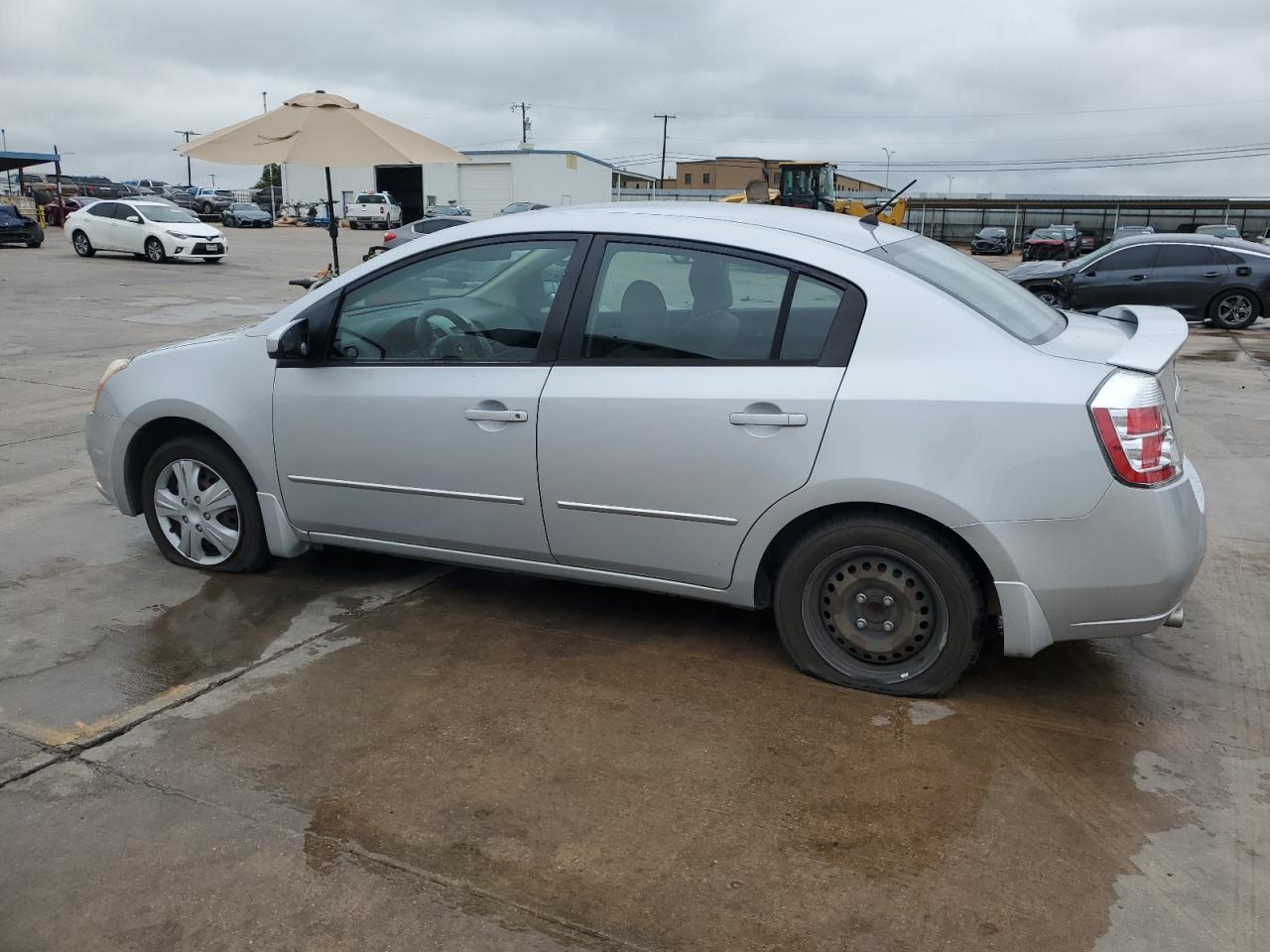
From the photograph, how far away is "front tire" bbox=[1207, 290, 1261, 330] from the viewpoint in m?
A: 16.4

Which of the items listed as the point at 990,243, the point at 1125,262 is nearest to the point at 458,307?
the point at 1125,262

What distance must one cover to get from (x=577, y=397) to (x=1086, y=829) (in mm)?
2145

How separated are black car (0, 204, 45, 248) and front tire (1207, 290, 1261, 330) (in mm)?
30775

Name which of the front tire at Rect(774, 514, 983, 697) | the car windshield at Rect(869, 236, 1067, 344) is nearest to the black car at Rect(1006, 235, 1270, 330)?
the car windshield at Rect(869, 236, 1067, 344)

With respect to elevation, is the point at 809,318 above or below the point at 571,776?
above

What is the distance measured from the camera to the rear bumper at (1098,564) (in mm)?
3340

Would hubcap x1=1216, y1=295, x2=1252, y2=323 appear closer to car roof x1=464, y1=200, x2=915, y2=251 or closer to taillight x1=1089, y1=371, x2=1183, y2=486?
car roof x1=464, y1=200, x2=915, y2=251

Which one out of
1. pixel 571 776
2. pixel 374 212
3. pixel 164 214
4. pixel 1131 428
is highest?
pixel 374 212

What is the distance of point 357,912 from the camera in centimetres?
264

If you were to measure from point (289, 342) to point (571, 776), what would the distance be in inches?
85.6

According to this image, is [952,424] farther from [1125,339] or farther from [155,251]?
[155,251]

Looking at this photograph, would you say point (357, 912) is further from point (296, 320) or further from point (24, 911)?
point (296, 320)

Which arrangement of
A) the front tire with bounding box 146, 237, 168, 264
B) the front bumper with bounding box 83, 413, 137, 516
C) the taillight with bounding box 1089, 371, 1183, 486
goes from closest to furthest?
the taillight with bounding box 1089, 371, 1183, 486 → the front bumper with bounding box 83, 413, 137, 516 → the front tire with bounding box 146, 237, 168, 264

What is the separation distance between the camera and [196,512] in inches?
193
